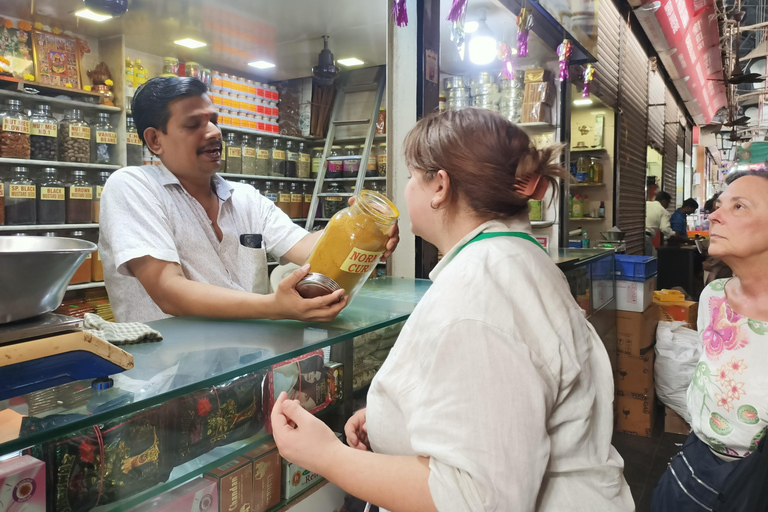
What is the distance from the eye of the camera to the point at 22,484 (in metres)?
0.83

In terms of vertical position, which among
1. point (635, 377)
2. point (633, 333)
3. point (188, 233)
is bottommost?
point (635, 377)

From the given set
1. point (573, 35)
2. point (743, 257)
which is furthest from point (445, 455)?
point (573, 35)

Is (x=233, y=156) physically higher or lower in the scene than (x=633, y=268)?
higher

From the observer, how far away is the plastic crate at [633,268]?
4.33 meters

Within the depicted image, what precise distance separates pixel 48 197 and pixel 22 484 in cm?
405

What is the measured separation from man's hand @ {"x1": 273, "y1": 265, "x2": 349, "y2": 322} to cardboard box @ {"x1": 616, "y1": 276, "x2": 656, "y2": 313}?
3615mm

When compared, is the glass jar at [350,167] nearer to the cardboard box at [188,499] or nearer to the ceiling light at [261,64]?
the ceiling light at [261,64]

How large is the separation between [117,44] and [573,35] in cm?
386

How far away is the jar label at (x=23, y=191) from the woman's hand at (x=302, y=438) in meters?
3.99

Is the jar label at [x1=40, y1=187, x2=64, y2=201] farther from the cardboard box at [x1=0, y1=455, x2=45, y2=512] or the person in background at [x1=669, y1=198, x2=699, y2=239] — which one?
the person in background at [x1=669, y1=198, x2=699, y2=239]

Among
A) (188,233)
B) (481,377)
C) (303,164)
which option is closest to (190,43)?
(303,164)

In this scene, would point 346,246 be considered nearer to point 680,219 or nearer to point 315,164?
point 315,164

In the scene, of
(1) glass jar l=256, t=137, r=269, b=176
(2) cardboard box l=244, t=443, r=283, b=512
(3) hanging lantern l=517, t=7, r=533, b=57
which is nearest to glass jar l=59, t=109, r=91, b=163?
(1) glass jar l=256, t=137, r=269, b=176

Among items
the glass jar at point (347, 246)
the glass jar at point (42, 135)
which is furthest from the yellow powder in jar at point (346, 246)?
the glass jar at point (42, 135)
